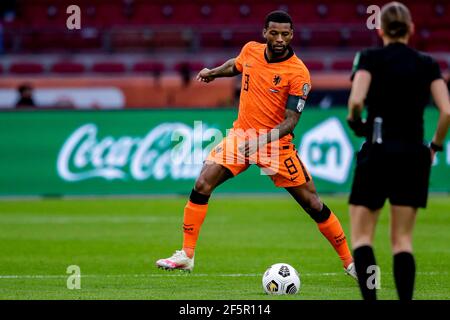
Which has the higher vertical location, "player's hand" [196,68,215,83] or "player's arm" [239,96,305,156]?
"player's hand" [196,68,215,83]

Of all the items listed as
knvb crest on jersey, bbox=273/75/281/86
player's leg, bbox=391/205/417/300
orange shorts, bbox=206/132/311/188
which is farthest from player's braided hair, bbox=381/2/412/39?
orange shorts, bbox=206/132/311/188

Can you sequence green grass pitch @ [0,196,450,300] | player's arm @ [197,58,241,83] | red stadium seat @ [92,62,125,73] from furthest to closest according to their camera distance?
1. red stadium seat @ [92,62,125,73]
2. player's arm @ [197,58,241,83]
3. green grass pitch @ [0,196,450,300]

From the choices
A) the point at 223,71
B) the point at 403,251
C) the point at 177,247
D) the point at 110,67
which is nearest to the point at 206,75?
the point at 223,71

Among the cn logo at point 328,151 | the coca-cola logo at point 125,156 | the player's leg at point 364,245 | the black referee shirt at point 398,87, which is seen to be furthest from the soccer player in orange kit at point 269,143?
the cn logo at point 328,151

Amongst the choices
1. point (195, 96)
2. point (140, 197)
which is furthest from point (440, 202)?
point (195, 96)

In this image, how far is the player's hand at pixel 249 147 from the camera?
379 inches

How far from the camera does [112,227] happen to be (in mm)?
15477

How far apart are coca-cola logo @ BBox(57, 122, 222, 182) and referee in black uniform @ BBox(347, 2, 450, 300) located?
497 inches

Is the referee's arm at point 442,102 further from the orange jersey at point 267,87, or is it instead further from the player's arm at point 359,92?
the orange jersey at point 267,87

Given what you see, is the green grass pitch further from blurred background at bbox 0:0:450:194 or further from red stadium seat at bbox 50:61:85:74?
red stadium seat at bbox 50:61:85:74

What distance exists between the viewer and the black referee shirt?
22.2 feet

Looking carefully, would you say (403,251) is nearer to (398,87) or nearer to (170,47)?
(398,87)

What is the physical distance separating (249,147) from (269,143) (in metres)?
0.21
